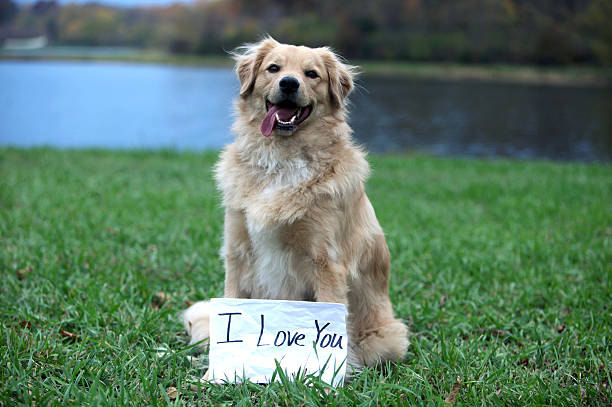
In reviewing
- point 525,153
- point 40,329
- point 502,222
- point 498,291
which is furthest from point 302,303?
point 525,153

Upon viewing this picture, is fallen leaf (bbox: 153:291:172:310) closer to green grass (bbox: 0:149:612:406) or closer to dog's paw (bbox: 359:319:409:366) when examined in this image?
green grass (bbox: 0:149:612:406)

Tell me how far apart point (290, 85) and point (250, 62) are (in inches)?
18.1

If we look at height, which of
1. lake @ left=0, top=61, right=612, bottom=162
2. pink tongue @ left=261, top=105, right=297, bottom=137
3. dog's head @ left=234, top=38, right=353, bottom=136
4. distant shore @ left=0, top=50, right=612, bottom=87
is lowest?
lake @ left=0, top=61, right=612, bottom=162

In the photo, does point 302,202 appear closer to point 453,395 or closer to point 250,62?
point 250,62

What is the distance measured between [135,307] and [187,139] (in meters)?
14.6

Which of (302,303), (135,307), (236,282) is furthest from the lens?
(135,307)

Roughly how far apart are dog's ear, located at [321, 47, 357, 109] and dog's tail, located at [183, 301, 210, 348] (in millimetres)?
1494

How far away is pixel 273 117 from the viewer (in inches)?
111

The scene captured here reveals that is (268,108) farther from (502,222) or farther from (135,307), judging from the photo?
(502,222)

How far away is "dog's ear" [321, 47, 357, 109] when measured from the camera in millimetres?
2992

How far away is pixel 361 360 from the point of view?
9.53 ft

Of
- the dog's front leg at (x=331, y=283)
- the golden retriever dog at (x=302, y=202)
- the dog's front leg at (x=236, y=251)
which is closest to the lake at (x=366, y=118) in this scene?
the golden retriever dog at (x=302, y=202)

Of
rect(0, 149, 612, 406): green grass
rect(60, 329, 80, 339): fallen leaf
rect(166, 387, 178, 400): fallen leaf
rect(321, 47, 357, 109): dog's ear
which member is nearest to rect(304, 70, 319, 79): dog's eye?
rect(321, 47, 357, 109): dog's ear

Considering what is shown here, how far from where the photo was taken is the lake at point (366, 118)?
56.2 ft
